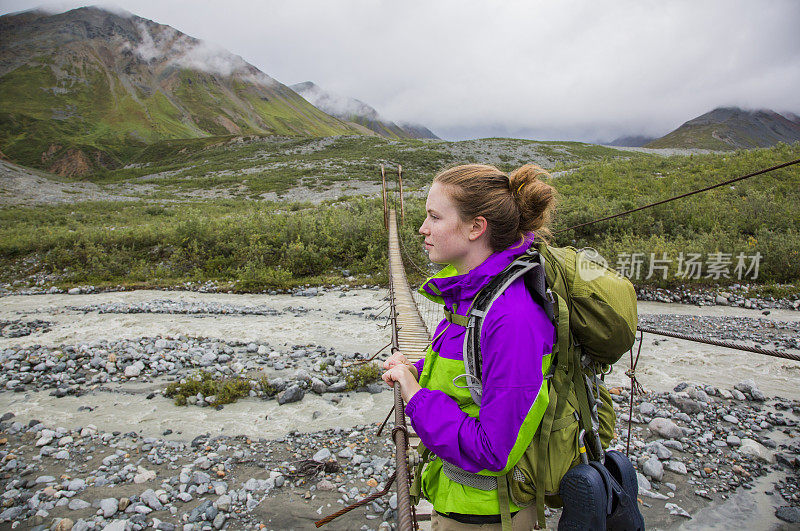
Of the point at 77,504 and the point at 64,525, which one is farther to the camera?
the point at 77,504

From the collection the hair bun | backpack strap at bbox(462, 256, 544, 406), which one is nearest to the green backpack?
backpack strap at bbox(462, 256, 544, 406)

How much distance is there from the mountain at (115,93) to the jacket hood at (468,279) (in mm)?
79173

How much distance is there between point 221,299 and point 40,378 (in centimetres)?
508

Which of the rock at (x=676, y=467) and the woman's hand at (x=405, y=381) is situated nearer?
the woman's hand at (x=405, y=381)

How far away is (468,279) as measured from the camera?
133 cm

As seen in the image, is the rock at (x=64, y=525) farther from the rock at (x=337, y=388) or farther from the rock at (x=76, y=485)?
the rock at (x=337, y=388)


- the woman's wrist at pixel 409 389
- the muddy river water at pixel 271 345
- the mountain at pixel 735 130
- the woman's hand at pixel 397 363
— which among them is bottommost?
the muddy river water at pixel 271 345

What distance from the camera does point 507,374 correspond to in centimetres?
103

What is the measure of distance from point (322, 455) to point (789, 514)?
4.04m

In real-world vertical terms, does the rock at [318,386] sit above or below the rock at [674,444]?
below

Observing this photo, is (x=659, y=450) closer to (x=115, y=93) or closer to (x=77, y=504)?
(x=77, y=504)

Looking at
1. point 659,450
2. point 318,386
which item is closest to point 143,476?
point 318,386

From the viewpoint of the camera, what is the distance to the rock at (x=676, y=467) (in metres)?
3.66

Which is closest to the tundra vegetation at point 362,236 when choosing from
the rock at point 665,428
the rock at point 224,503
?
the rock at point 665,428
